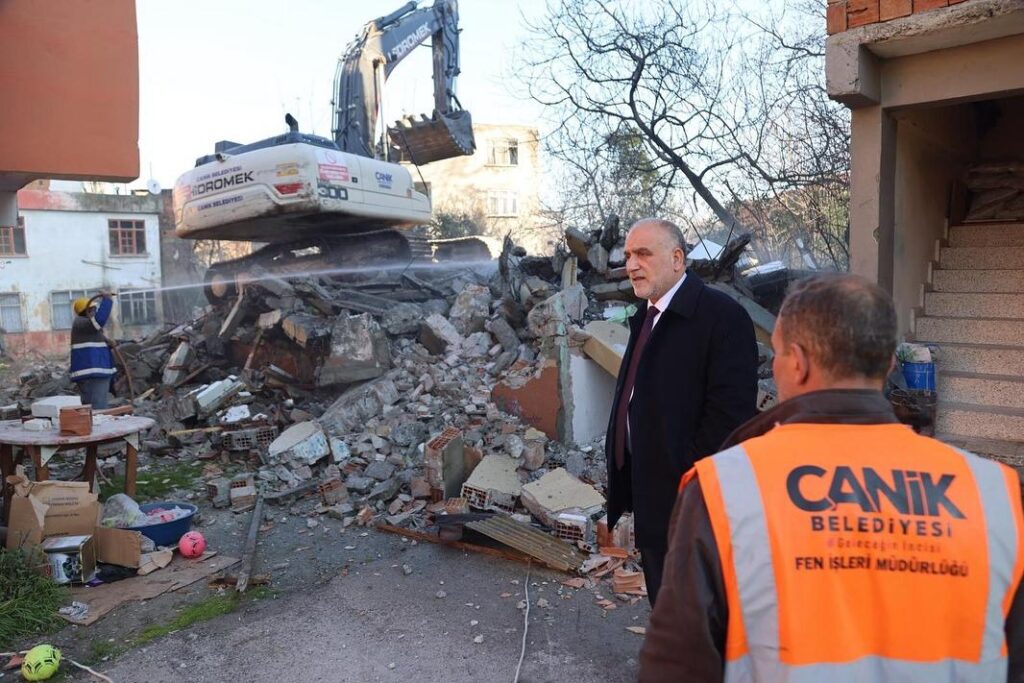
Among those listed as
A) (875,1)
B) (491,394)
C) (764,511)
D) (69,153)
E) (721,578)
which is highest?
(875,1)

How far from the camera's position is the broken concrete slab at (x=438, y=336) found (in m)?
9.50

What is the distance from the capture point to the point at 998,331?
586 cm

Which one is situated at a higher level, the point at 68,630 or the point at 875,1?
the point at 875,1

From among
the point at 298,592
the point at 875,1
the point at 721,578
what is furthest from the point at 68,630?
the point at 875,1

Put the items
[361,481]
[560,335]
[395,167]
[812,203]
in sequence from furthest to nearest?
[395,167] → [812,203] → [560,335] → [361,481]

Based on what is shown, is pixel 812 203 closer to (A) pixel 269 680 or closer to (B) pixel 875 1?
(B) pixel 875 1

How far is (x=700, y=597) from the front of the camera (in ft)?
4.22

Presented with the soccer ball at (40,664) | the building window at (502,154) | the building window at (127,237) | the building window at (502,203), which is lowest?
the soccer ball at (40,664)

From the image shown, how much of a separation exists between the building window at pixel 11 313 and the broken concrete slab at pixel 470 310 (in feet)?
73.2

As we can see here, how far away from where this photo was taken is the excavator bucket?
13680mm

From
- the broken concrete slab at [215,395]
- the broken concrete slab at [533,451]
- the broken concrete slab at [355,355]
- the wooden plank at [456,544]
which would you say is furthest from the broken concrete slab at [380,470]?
the broken concrete slab at [215,395]

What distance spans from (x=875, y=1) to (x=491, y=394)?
4884 mm

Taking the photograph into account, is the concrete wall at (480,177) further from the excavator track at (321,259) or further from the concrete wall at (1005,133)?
the concrete wall at (1005,133)

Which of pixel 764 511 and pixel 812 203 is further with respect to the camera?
pixel 812 203
